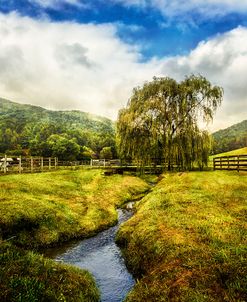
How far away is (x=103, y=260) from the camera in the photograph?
40.4 feet

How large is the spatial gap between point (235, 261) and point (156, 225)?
526 centimetres

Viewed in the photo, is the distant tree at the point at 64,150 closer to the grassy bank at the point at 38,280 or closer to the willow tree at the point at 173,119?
the willow tree at the point at 173,119

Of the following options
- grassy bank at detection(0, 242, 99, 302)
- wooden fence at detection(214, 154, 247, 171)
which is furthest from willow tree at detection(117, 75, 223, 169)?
grassy bank at detection(0, 242, 99, 302)

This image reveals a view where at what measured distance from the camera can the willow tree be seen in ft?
124

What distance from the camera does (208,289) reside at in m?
7.21

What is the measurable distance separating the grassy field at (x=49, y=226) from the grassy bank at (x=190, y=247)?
2.20 metres

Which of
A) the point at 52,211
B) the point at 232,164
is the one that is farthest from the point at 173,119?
the point at 52,211

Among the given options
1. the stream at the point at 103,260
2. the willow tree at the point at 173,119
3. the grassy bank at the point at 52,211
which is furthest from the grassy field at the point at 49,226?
the willow tree at the point at 173,119

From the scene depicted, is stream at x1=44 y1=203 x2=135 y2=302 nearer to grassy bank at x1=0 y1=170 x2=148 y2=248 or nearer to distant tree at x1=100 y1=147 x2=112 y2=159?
grassy bank at x1=0 y1=170 x2=148 y2=248

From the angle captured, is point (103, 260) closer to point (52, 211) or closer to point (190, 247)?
point (190, 247)

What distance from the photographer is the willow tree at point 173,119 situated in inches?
1485

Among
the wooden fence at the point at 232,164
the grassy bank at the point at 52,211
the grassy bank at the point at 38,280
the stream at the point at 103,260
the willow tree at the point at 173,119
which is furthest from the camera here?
the willow tree at the point at 173,119

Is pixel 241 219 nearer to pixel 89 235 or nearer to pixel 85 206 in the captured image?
pixel 89 235

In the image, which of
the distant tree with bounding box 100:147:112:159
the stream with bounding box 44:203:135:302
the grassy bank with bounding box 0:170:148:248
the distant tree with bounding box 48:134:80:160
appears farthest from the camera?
the distant tree with bounding box 100:147:112:159
